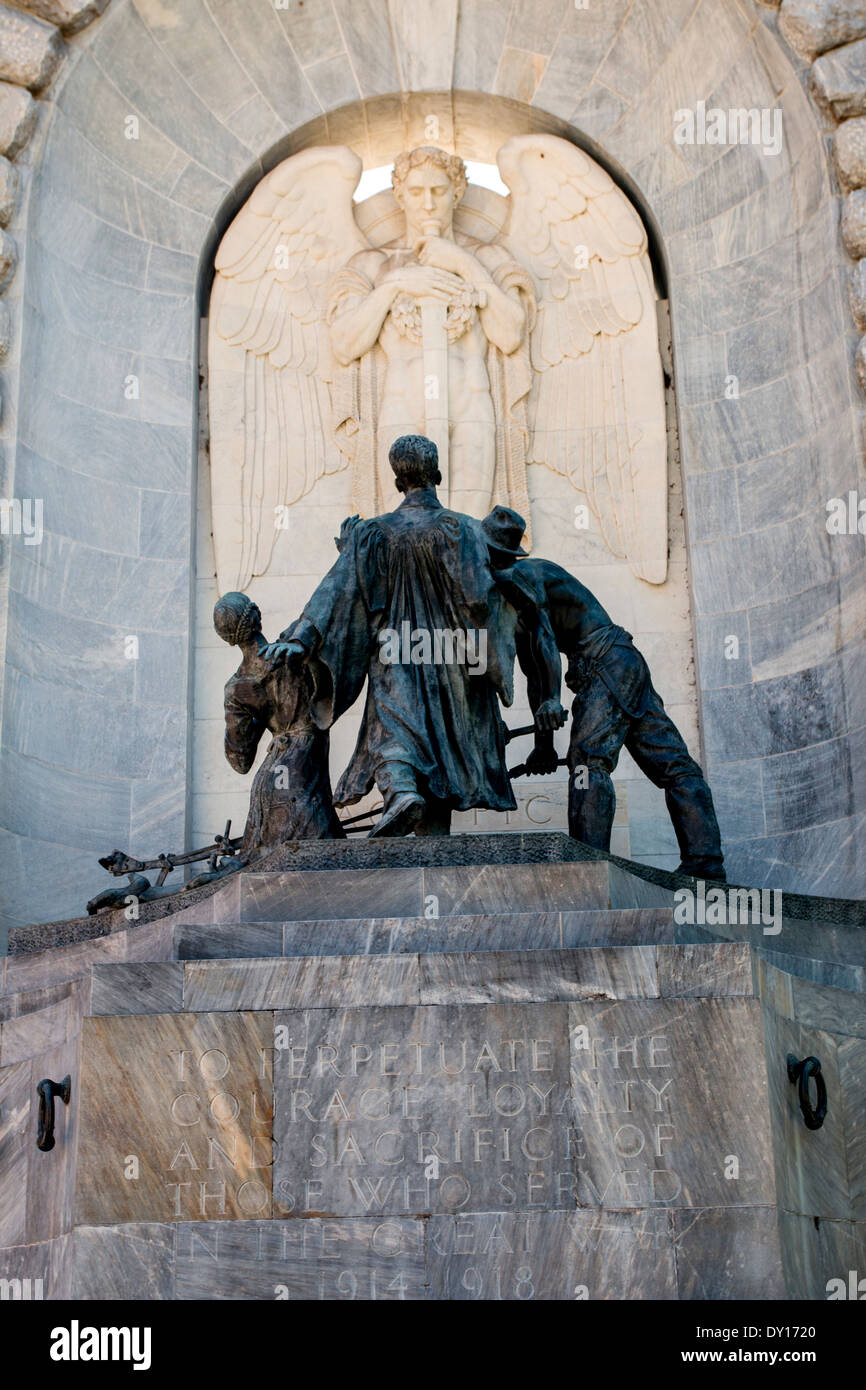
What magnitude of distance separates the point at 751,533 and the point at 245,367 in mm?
3959

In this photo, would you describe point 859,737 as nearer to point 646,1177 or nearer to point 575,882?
point 575,882

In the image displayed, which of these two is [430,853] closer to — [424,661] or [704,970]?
[424,661]

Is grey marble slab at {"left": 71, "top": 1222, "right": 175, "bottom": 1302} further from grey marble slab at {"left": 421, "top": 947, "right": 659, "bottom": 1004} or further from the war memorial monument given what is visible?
grey marble slab at {"left": 421, "top": 947, "right": 659, "bottom": 1004}

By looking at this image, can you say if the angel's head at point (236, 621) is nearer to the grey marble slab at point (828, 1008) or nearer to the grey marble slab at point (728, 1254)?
the grey marble slab at point (828, 1008)

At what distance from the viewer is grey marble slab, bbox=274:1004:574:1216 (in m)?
8.46

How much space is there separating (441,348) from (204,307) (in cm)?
189

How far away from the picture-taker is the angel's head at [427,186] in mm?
15773

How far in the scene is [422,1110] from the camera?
8.62 metres

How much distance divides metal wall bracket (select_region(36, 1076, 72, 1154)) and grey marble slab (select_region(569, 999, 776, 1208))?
217 centimetres

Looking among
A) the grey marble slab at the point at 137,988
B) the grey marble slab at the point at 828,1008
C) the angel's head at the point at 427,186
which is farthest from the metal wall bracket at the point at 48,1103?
the angel's head at the point at 427,186

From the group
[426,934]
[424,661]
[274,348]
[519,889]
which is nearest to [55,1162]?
[426,934]
